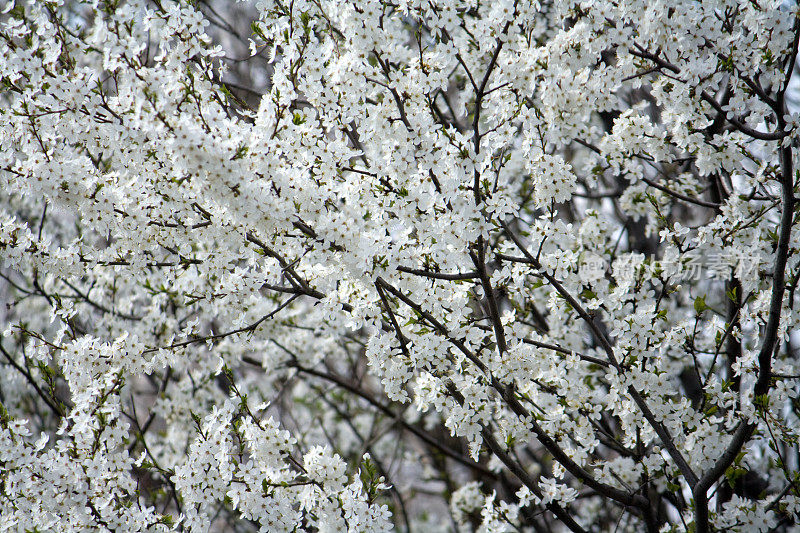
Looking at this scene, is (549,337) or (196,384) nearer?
(549,337)

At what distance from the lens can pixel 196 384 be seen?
6.37 m

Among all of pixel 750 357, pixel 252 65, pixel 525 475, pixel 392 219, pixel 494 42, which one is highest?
pixel 252 65

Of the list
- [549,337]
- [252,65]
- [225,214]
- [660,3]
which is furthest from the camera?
[252,65]

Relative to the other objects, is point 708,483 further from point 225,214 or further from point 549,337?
point 225,214

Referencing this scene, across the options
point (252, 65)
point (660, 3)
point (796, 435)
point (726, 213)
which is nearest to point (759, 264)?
point (726, 213)

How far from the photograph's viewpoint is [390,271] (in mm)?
3281

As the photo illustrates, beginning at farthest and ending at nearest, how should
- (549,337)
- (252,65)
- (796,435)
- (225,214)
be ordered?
(252,65), (549,337), (796,435), (225,214)

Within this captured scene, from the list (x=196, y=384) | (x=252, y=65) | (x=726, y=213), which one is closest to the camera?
(x=726, y=213)

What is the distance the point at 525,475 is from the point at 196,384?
12.2 feet

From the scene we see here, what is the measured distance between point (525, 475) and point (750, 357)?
1485mm

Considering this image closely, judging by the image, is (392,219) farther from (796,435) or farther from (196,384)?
(196,384)

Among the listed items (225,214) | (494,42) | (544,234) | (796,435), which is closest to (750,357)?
(796,435)

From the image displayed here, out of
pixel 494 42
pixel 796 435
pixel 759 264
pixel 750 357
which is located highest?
pixel 494 42

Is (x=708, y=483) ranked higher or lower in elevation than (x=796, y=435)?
→ lower
